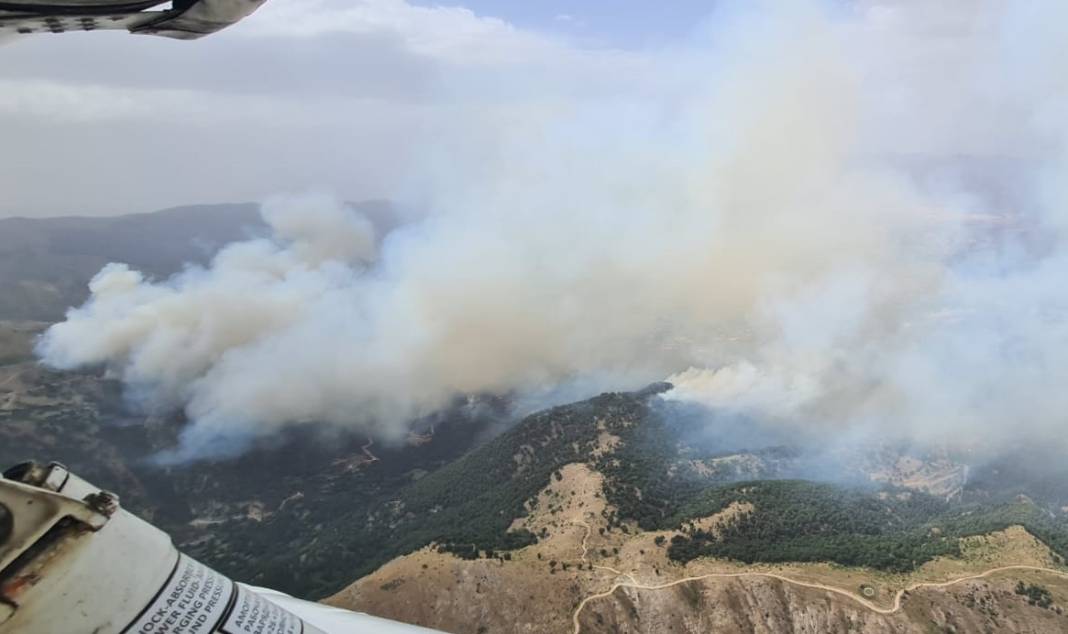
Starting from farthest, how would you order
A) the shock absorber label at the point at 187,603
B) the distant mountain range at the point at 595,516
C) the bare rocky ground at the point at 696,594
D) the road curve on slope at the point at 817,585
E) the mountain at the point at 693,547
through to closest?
the distant mountain range at the point at 595,516, the mountain at the point at 693,547, the road curve on slope at the point at 817,585, the bare rocky ground at the point at 696,594, the shock absorber label at the point at 187,603

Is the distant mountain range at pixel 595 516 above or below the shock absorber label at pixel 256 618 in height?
below

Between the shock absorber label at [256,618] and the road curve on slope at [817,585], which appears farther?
the road curve on slope at [817,585]

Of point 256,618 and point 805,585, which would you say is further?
point 805,585

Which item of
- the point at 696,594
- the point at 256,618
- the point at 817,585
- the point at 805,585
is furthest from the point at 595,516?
the point at 256,618

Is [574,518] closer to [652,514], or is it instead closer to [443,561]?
[652,514]

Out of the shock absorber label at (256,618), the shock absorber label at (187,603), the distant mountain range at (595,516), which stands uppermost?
the shock absorber label at (187,603)

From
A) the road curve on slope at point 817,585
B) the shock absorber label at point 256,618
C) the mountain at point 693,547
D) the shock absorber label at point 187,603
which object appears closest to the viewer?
the shock absorber label at point 187,603

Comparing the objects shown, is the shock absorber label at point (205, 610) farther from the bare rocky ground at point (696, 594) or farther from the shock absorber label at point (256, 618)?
the bare rocky ground at point (696, 594)

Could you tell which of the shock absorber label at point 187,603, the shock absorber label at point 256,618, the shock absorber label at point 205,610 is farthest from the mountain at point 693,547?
the shock absorber label at point 187,603

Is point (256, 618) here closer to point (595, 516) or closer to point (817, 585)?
point (817, 585)

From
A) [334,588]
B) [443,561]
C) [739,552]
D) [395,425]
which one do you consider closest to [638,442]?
[739,552]
